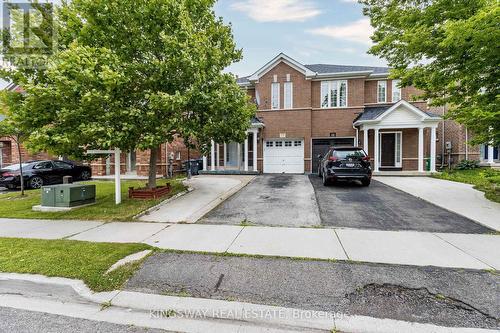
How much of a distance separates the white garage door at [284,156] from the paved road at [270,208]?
677 centimetres

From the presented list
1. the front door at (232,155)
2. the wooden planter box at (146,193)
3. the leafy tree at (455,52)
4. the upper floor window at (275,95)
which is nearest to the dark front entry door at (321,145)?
the upper floor window at (275,95)

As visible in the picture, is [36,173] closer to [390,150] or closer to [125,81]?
[125,81]

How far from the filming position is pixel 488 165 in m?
18.1

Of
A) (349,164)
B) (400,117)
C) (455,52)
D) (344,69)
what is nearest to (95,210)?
(349,164)

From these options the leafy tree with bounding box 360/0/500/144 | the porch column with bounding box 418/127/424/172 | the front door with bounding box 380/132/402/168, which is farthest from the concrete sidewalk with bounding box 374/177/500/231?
the front door with bounding box 380/132/402/168

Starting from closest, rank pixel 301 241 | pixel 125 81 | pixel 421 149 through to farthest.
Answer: pixel 301 241 < pixel 125 81 < pixel 421 149

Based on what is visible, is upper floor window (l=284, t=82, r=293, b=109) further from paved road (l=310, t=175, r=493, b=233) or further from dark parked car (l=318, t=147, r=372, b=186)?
paved road (l=310, t=175, r=493, b=233)

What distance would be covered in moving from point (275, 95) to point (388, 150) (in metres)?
8.75

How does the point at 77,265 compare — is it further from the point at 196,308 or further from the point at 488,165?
the point at 488,165

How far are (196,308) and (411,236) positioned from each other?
184 inches

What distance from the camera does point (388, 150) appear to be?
59.9ft

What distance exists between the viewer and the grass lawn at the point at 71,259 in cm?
395

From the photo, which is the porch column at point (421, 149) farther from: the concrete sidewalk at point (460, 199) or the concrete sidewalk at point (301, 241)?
the concrete sidewalk at point (301, 241)

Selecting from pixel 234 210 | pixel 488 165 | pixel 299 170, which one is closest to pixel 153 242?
pixel 234 210
